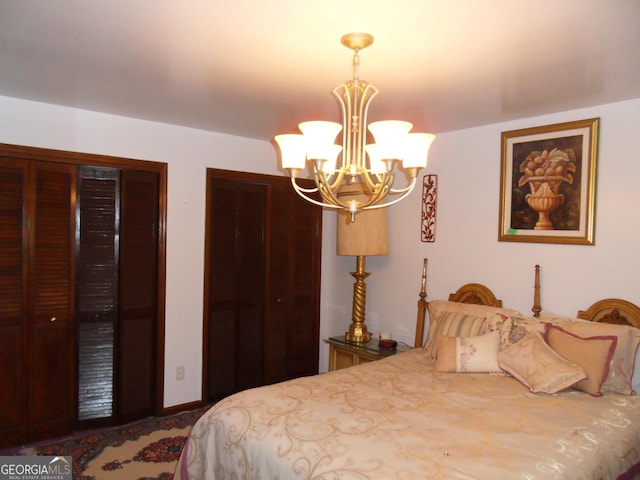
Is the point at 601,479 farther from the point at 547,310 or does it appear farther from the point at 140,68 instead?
the point at 140,68

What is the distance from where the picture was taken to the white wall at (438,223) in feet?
9.02

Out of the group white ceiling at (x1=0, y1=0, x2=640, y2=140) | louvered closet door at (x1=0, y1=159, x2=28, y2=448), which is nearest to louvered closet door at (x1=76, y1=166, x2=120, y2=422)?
louvered closet door at (x1=0, y1=159, x2=28, y2=448)

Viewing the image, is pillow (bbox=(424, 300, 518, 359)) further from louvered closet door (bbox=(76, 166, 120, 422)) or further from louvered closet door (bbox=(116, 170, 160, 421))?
louvered closet door (bbox=(76, 166, 120, 422))

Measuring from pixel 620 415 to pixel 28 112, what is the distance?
3.90 m

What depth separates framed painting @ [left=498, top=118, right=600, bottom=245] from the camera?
2857mm

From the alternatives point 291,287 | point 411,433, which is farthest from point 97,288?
point 411,433

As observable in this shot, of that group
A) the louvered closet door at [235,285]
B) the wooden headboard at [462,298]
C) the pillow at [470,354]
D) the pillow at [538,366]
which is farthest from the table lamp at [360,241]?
the pillow at [538,366]

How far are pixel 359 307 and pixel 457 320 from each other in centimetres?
114

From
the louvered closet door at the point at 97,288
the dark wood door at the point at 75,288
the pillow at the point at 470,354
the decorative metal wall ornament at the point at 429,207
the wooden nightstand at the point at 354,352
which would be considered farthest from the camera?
the decorative metal wall ornament at the point at 429,207

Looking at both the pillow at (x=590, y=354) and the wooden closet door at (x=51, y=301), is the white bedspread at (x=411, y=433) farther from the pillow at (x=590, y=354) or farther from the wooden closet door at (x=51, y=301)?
the wooden closet door at (x=51, y=301)

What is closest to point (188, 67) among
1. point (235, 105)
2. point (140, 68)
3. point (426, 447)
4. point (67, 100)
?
point (140, 68)

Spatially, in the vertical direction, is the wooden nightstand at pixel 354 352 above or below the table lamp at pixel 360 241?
below

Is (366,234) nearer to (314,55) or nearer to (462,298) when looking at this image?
(462,298)

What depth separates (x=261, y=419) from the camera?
1978 millimetres
